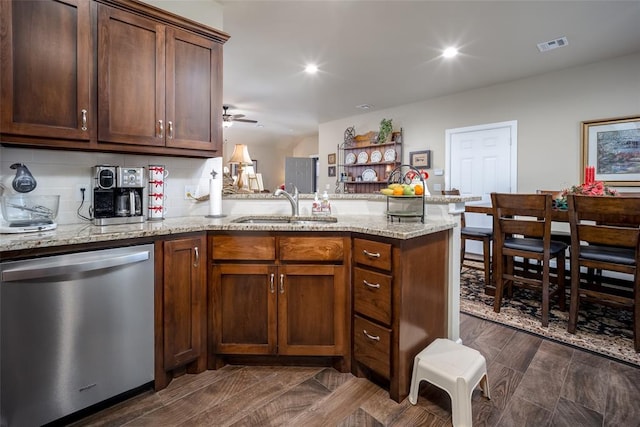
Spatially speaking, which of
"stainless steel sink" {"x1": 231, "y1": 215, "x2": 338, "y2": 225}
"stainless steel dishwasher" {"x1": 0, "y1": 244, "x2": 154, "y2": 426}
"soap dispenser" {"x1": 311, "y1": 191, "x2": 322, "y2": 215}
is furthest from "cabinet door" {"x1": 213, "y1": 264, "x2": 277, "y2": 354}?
"soap dispenser" {"x1": 311, "y1": 191, "x2": 322, "y2": 215}

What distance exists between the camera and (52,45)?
164 centimetres

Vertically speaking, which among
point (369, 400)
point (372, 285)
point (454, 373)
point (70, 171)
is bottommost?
point (369, 400)

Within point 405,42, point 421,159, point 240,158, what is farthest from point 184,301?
point 421,159

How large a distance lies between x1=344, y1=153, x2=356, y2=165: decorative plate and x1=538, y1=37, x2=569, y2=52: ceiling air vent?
11.8 feet

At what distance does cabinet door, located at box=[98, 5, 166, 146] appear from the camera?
5.89 ft

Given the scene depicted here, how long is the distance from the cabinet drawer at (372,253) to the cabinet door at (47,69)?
164 centimetres

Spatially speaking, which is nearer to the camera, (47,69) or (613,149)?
(47,69)

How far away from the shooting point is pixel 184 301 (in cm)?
180

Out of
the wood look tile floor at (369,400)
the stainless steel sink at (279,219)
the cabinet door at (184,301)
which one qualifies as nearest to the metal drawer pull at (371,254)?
the stainless steel sink at (279,219)

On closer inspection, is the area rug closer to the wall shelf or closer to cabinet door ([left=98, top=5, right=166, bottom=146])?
cabinet door ([left=98, top=5, right=166, bottom=146])

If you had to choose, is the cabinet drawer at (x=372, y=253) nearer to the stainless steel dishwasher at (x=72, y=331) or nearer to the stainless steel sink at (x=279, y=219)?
the stainless steel sink at (x=279, y=219)

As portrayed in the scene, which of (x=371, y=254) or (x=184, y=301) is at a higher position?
(x=371, y=254)

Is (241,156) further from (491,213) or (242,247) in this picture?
(491,213)

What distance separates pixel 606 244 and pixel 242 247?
262 cm
